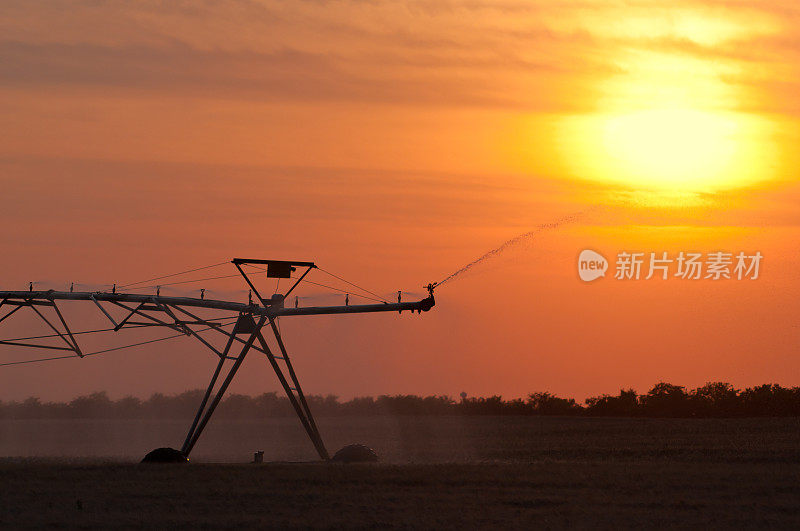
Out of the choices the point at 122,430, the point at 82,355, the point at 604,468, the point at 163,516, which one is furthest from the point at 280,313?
the point at 122,430

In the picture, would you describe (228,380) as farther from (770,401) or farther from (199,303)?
(770,401)

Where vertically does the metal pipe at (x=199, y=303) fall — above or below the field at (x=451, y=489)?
above

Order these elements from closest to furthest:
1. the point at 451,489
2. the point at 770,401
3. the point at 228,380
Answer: the point at 451,489
the point at 228,380
the point at 770,401

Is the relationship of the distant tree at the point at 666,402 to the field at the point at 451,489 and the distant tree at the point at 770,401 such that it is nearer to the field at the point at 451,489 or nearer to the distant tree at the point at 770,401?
the distant tree at the point at 770,401

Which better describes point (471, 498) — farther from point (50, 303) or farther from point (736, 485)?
point (50, 303)

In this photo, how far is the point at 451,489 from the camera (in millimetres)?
39188

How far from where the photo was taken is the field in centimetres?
3278

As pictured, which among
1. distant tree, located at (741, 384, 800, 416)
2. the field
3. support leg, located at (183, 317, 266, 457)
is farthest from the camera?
distant tree, located at (741, 384, 800, 416)

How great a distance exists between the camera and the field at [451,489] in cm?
3278

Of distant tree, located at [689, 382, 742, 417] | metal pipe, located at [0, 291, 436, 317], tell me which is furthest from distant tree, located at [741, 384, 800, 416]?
metal pipe, located at [0, 291, 436, 317]

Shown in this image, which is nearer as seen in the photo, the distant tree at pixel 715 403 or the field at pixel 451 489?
the field at pixel 451 489

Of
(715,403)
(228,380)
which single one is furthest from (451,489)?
(715,403)

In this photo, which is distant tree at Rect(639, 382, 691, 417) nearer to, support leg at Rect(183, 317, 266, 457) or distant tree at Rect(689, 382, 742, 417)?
distant tree at Rect(689, 382, 742, 417)

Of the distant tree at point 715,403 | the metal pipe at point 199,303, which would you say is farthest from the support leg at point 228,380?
the distant tree at point 715,403
